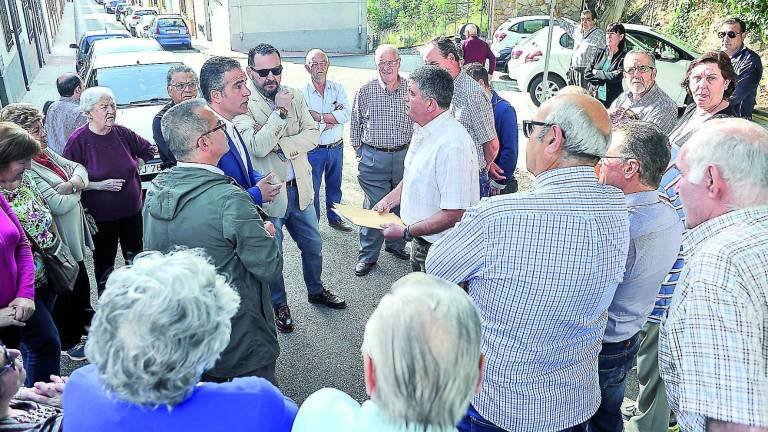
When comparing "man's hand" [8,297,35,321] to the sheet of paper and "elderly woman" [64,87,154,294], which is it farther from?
the sheet of paper

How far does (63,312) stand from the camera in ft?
12.1

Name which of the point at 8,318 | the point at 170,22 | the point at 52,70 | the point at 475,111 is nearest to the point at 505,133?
the point at 475,111

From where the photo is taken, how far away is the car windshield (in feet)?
22.8

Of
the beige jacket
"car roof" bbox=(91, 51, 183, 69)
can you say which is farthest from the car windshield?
the beige jacket

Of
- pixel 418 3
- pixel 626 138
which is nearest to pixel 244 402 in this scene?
pixel 626 138

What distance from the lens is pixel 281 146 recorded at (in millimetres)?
3828

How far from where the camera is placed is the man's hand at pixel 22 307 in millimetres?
2615

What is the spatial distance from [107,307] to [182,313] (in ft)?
0.61

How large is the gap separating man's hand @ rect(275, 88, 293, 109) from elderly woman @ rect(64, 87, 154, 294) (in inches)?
48.7

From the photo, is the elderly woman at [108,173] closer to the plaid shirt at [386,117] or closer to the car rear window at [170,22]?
the plaid shirt at [386,117]

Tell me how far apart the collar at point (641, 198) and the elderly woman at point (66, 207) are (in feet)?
10.5

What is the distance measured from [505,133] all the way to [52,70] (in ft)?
59.7

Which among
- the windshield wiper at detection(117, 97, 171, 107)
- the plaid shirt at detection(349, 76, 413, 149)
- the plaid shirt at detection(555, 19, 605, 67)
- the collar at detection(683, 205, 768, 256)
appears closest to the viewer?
the collar at detection(683, 205, 768, 256)

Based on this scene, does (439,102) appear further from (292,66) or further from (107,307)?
(292,66)
